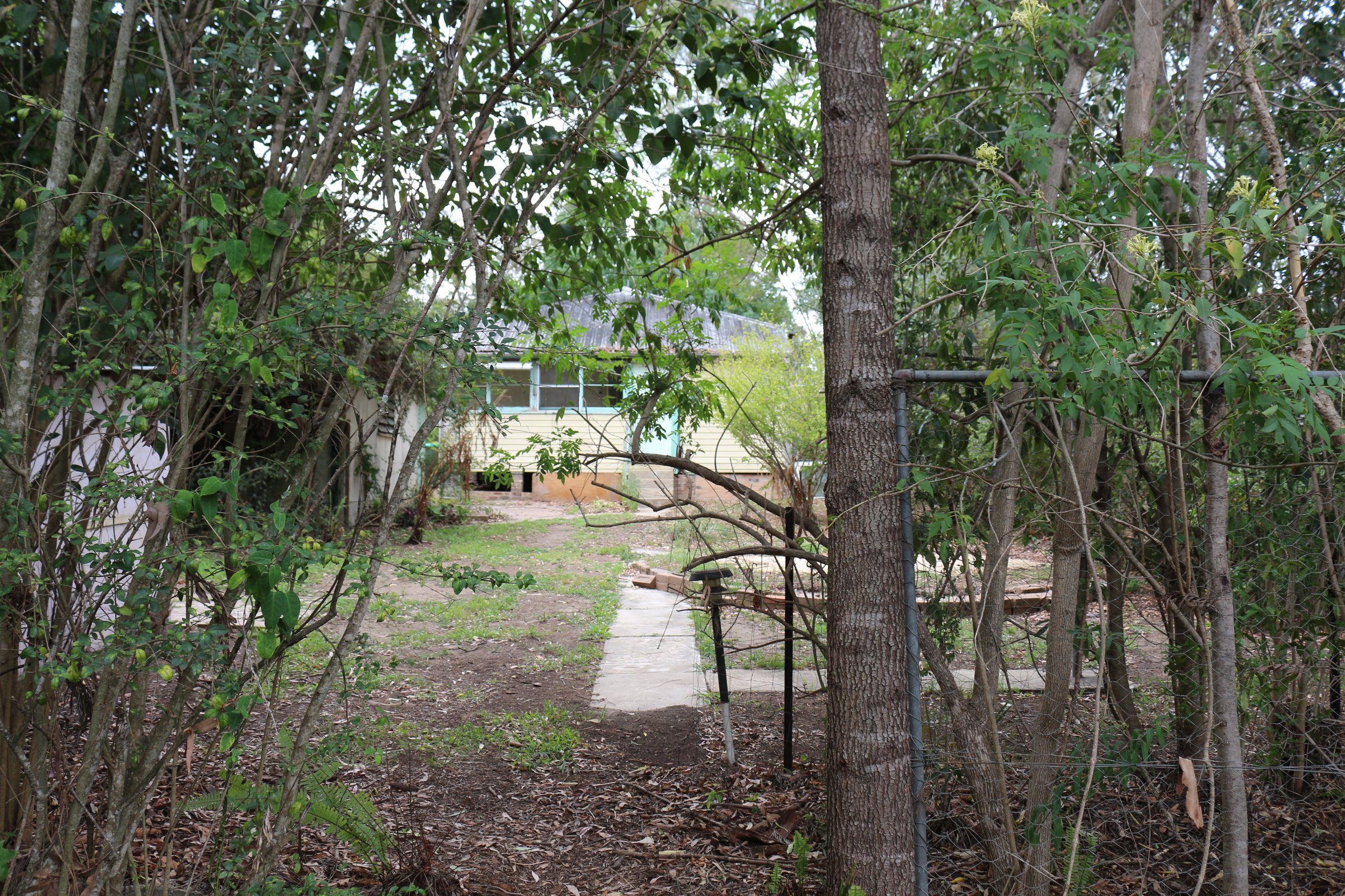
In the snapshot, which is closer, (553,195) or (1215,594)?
(1215,594)

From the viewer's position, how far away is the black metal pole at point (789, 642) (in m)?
4.32

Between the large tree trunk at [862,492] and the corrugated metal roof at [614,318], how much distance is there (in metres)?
1.31

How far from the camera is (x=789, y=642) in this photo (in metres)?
4.54

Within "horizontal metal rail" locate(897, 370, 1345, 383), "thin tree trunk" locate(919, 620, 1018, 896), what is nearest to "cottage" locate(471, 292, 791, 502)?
"thin tree trunk" locate(919, 620, 1018, 896)

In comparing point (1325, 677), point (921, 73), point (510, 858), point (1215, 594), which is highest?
point (921, 73)

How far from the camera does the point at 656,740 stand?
5656mm

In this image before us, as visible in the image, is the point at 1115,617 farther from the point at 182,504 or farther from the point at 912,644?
the point at 182,504

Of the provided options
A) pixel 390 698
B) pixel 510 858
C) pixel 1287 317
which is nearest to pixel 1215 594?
pixel 1287 317

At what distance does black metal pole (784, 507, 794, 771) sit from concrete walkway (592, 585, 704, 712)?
1.54 meters

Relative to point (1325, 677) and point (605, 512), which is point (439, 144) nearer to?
point (1325, 677)

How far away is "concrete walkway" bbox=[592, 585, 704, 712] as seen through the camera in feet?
21.5

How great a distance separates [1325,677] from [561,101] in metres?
4.04

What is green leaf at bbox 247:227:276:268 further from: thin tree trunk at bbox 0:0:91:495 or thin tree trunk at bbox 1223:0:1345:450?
thin tree trunk at bbox 1223:0:1345:450

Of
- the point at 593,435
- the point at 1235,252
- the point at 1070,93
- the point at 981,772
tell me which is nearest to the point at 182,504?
the point at 1235,252
